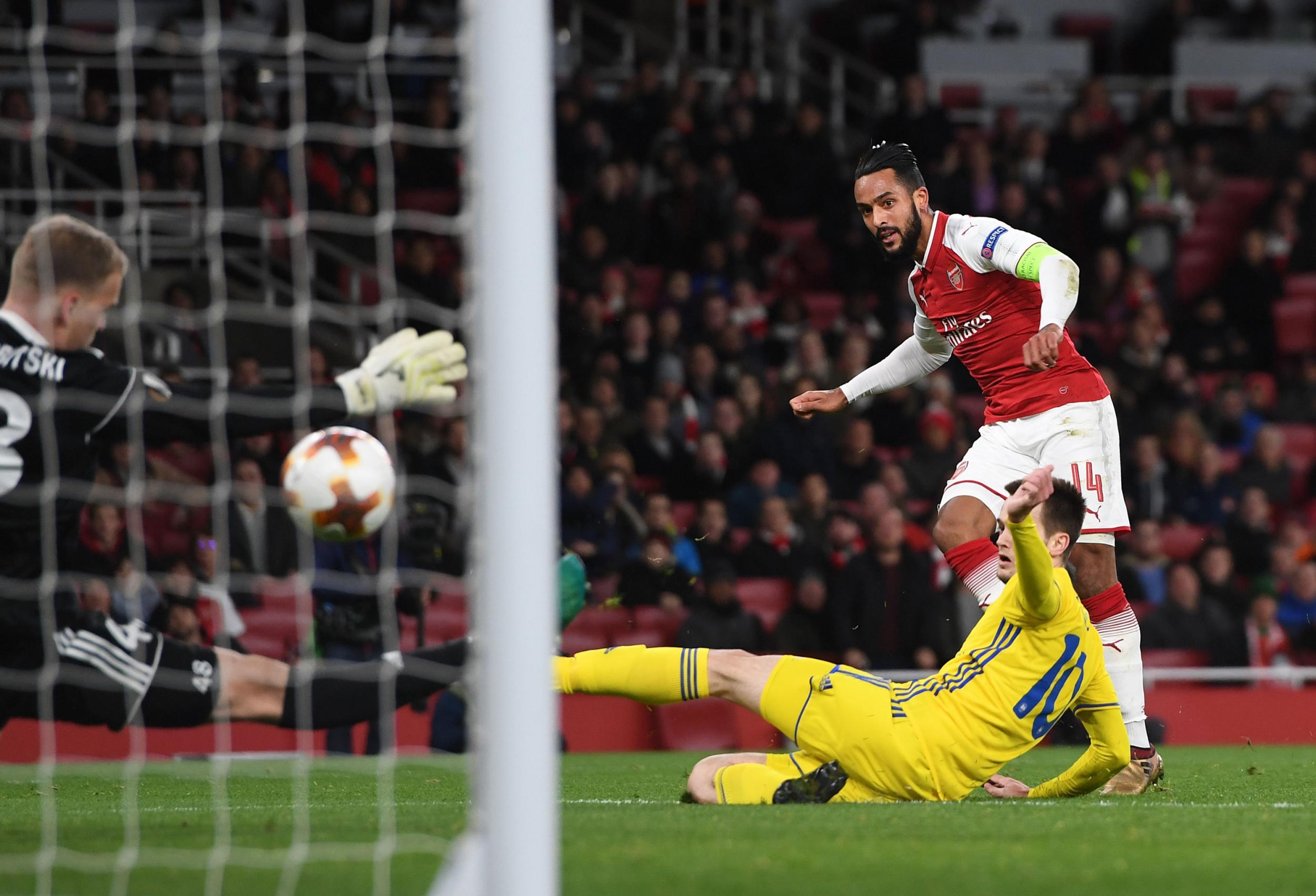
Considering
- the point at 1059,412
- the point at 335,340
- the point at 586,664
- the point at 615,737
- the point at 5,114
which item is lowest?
the point at 615,737

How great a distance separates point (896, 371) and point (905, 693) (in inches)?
81.1

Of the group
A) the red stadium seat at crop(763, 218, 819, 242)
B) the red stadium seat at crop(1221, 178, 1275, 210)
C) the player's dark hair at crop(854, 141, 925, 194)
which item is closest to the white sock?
the player's dark hair at crop(854, 141, 925, 194)

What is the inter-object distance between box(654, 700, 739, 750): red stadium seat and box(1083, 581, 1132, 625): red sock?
4.46 metres

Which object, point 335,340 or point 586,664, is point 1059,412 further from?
point 335,340

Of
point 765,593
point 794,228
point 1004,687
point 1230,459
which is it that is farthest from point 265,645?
point 1230,459

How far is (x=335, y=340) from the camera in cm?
1223

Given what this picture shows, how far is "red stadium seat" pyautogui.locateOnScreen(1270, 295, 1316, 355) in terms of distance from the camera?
47.3 ft

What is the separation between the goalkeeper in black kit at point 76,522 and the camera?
4.57 meters

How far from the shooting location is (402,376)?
14.2ft

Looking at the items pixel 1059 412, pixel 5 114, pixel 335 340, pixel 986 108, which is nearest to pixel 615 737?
pixel 335 340

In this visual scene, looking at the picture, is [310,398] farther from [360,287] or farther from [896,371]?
[360,287]

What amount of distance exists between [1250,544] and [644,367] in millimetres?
4427

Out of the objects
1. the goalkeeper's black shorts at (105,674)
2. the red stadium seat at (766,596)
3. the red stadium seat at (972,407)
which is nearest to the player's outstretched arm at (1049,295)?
the goalkeeper's black shorts at (105,674)

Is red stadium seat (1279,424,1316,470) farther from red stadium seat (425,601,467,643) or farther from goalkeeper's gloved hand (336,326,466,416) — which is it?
goalkeeper's gloved hand (336,326,466,416)
